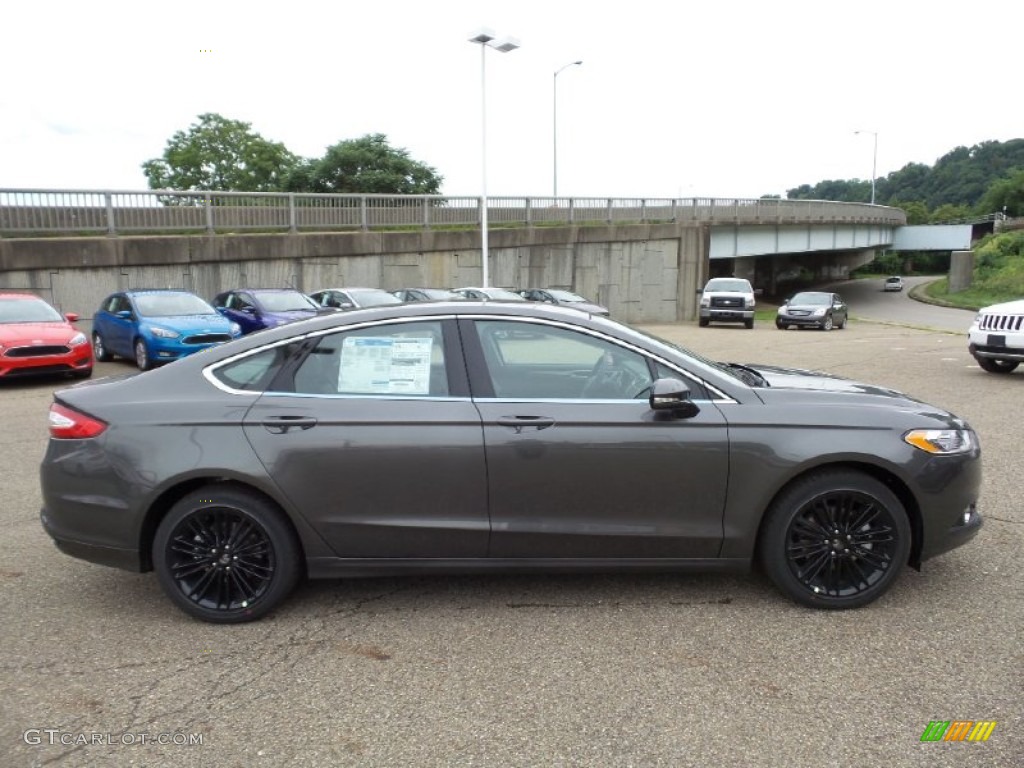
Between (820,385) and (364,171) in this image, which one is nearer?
(820,385)

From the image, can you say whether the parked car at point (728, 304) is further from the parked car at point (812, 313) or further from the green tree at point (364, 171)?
the green tree at point (364, 171)

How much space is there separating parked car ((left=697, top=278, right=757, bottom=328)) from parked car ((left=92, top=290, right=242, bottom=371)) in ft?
60.0

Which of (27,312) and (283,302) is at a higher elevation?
(27,312)

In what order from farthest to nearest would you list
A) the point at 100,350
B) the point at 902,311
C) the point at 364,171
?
the point at 364,171 < the point at 902,311 < the point at 100,350

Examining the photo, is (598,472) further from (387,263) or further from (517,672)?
(387,263)

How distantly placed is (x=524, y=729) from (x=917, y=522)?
2.30 meters

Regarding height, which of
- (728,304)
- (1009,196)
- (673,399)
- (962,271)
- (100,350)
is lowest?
(962,271)

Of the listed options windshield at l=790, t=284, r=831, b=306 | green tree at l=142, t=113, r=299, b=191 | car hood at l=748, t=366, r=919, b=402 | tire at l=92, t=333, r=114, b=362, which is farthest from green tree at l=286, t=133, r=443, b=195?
car hood at l=748, t=366, r=919, b=402

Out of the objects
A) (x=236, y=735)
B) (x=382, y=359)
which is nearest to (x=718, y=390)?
(x=382, y=359)

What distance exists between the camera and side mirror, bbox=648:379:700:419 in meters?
3.72

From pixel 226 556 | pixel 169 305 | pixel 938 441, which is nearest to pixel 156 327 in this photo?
pixel 169 305

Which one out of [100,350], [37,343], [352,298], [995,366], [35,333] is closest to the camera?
[37,343]

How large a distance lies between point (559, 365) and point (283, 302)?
14.5 m

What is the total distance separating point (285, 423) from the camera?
12.5 ft
